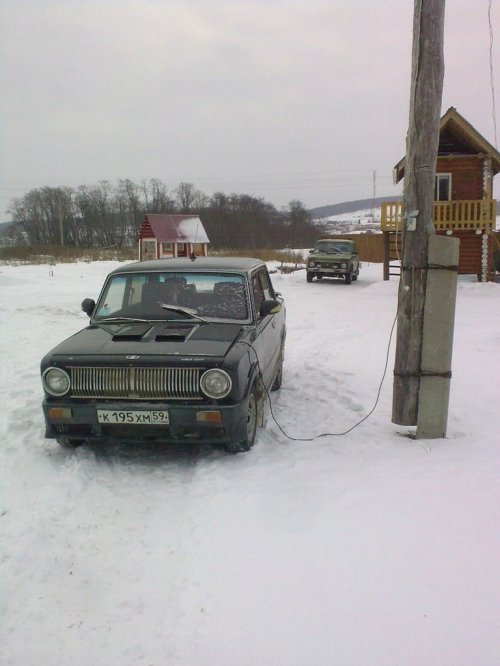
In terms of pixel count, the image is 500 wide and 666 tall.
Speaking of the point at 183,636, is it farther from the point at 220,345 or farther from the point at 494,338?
the point at 494,338

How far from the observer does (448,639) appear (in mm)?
2334

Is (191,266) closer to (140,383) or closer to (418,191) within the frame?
(140,383)

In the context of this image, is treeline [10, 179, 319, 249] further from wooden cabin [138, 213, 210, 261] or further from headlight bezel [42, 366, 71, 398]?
headlight bezel [42, 366, 71, 398]

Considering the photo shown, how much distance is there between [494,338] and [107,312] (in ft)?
23.4

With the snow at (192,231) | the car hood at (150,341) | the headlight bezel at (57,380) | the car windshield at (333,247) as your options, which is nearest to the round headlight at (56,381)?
the headlight bezel at (57,380)

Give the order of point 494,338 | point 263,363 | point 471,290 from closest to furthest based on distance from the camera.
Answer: point 263,363
point 494,338
point 471,290

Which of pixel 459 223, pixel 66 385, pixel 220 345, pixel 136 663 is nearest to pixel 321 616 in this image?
pixel 136 663

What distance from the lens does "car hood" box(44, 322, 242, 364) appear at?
409cm

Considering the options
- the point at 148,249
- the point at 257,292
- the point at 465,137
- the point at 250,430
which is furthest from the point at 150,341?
the point at 148,249

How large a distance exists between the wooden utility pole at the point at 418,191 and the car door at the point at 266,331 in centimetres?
124

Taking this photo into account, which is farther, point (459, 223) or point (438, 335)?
point (459, 223)

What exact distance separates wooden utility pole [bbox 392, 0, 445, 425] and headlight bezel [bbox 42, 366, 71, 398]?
2.85 meters

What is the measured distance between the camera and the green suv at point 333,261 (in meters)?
22.2

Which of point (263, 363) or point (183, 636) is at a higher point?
point (263, 363)
